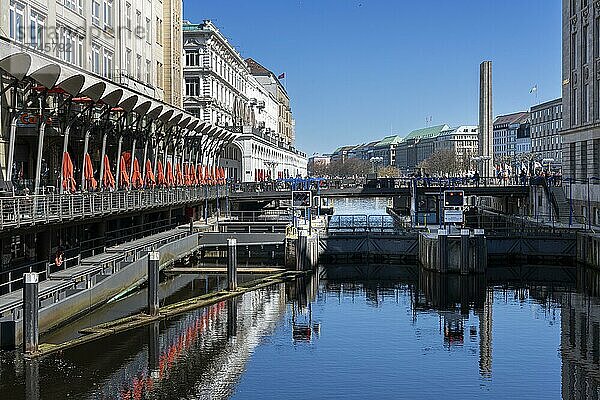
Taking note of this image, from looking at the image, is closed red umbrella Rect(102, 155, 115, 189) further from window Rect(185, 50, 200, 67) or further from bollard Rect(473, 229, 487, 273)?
window Rect(185, 50, 200, 67)

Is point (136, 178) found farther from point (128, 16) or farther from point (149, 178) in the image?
point (128, 16)

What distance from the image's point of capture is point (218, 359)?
1277 inches

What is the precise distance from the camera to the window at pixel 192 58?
10281 cm

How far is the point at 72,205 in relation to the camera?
128 ft

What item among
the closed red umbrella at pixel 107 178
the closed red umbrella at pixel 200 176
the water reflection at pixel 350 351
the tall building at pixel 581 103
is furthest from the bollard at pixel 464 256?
the closed red umbrella at pixel 200 176

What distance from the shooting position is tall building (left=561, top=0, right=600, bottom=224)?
71.0m

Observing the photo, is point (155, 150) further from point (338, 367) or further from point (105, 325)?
point (338, 367)

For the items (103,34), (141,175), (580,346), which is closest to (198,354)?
(580,346)

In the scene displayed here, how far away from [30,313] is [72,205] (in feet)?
32.1

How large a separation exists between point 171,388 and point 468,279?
97.3 ft

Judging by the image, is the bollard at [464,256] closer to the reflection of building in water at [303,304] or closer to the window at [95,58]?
the reflection of building in water at [303,304]

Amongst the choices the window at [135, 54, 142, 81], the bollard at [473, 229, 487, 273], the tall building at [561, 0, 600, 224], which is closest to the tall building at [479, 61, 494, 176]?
the tall building at [561, 0, 600, 224]

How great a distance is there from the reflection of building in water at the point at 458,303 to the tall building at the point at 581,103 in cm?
1973

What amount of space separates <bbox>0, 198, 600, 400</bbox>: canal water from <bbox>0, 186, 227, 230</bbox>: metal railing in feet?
17.8
